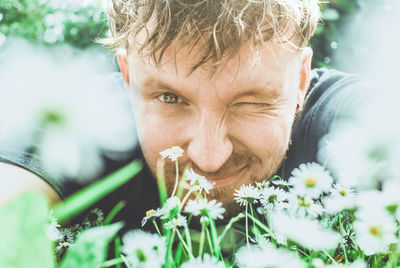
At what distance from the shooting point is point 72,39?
2.53 m

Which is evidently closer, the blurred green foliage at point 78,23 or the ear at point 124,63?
the ear at point 124,63

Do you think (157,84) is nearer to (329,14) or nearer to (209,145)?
(209,145)

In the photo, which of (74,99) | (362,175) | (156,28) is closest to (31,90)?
(74,99)

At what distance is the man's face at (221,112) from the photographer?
1095 millimetres

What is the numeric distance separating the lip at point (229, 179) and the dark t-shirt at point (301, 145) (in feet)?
0.51

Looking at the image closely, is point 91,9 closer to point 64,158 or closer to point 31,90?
point 31,90

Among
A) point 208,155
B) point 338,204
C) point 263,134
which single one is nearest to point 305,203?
point 338,204

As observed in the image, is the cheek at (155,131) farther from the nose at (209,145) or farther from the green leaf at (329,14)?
the green leaf at (329,14)

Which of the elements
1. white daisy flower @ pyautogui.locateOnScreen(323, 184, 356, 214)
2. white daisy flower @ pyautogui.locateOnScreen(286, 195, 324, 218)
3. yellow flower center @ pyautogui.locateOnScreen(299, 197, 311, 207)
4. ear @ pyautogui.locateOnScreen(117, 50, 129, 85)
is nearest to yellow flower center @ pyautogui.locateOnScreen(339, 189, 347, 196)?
white daisy flower @ pyautogui.locateOnScreen(323, 184, 356, 214)

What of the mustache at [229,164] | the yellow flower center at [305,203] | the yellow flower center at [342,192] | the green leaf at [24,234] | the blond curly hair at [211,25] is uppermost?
the blond curly hair at [211,25]

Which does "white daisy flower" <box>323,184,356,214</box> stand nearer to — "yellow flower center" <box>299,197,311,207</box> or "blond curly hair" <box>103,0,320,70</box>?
"yellow flower center" <box>299,197,311,207</box>

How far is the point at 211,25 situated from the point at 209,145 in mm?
339

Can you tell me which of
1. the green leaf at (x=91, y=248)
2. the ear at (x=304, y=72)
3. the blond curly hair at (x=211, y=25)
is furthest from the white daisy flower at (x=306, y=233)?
the ear at (x=304, y=72)

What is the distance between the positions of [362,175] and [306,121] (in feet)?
2.84
